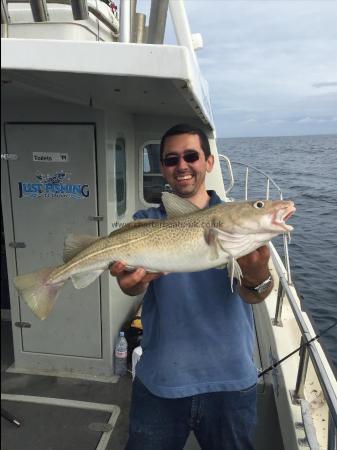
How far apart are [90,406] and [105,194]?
2258 mm

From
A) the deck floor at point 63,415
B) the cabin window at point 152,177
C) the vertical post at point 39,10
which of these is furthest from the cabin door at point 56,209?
the cabin window at point 152,177

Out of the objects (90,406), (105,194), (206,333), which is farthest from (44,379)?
(206,333)

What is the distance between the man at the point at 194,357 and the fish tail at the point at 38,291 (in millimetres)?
382

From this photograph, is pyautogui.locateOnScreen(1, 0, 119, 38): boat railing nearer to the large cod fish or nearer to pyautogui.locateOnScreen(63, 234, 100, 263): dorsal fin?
pyautogui.locateOnScreen(63, 234, 100, 263): dorsal fin

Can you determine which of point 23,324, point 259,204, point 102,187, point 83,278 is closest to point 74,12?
point 102,187

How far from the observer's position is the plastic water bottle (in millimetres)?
4844

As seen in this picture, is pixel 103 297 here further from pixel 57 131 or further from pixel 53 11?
pixel 53 11

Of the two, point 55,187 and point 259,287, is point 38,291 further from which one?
point 55,187

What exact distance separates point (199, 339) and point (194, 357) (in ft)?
0.35

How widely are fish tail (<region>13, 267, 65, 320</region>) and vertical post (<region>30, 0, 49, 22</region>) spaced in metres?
2.52

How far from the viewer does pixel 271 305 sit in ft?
16.7

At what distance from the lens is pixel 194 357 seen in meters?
2.45

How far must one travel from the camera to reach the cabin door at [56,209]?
446 cm

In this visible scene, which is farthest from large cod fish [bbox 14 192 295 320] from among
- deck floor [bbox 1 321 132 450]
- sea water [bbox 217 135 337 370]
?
sea water [bbox 217 135 337 370]
